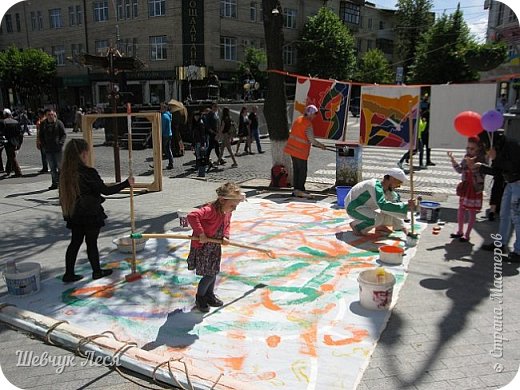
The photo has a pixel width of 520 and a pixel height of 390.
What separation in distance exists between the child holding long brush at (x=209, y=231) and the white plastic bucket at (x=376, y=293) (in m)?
1.43

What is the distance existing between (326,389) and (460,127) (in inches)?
172

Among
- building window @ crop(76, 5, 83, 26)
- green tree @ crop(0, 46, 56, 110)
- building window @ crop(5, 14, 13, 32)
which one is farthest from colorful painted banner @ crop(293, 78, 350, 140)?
building window @ crop(5, 14, 13, 32)

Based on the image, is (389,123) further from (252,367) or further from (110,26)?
(110,26)

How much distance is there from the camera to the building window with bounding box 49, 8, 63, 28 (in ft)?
137

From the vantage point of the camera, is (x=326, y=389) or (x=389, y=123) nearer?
(x=326, y=389)

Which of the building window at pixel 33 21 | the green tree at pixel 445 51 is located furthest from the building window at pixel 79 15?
the green tree at pixel 445 51

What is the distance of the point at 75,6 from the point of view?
4094 centimetres

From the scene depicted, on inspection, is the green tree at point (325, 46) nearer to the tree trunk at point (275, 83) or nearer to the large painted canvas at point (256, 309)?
the tree trunk at point (275, 83)

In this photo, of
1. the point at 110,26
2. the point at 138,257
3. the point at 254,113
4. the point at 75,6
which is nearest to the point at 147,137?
the point at 254,113

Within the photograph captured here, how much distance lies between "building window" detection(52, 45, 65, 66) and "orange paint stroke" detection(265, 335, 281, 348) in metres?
46.0

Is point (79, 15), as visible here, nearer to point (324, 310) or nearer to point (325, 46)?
point (325, 46)

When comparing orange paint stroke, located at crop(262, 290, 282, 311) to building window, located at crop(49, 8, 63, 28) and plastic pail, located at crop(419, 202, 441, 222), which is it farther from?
building window, located at crop(49, 8, 63, 28)

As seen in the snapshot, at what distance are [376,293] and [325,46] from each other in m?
42.4

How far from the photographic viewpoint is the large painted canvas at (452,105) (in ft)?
26.8
